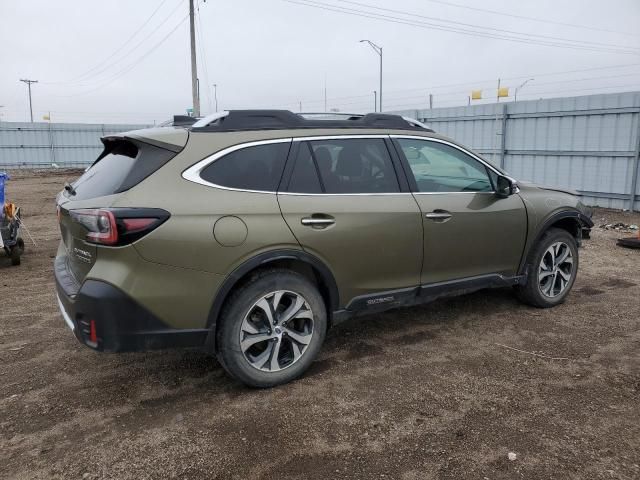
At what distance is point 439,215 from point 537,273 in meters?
1.49

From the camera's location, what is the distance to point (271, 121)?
361cm

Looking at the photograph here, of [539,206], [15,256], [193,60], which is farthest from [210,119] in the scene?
[193,60]

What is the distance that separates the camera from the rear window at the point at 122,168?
3.14m

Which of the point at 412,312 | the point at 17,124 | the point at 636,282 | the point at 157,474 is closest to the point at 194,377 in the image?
the point at 157,474

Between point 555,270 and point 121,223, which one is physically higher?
point 121,223

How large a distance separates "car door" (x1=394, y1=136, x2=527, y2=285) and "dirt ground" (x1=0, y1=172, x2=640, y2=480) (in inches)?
24.4

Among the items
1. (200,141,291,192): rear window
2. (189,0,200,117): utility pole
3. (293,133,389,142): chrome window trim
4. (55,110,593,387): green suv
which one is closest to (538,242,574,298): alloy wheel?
(55,110,593,387): green suv

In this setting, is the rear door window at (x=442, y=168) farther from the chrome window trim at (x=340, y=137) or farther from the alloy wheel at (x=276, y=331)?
the alloy wheel at (x=276, y=331)

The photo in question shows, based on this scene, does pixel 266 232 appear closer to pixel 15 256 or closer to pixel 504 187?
pixel 504 187

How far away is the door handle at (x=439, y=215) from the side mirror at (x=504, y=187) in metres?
0.68

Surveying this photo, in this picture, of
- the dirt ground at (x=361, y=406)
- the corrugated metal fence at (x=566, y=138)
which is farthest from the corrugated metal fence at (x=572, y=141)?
the dirt ground at (x=361, y=406)

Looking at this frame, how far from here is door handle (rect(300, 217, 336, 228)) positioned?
11.3ft

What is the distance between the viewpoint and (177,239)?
3.03 m

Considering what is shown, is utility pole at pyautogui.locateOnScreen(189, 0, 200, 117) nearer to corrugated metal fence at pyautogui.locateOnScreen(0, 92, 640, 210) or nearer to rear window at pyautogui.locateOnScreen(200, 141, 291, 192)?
corrugated metal fence at pyautogui.locateOnScreen(0, 92, 640, 210)
